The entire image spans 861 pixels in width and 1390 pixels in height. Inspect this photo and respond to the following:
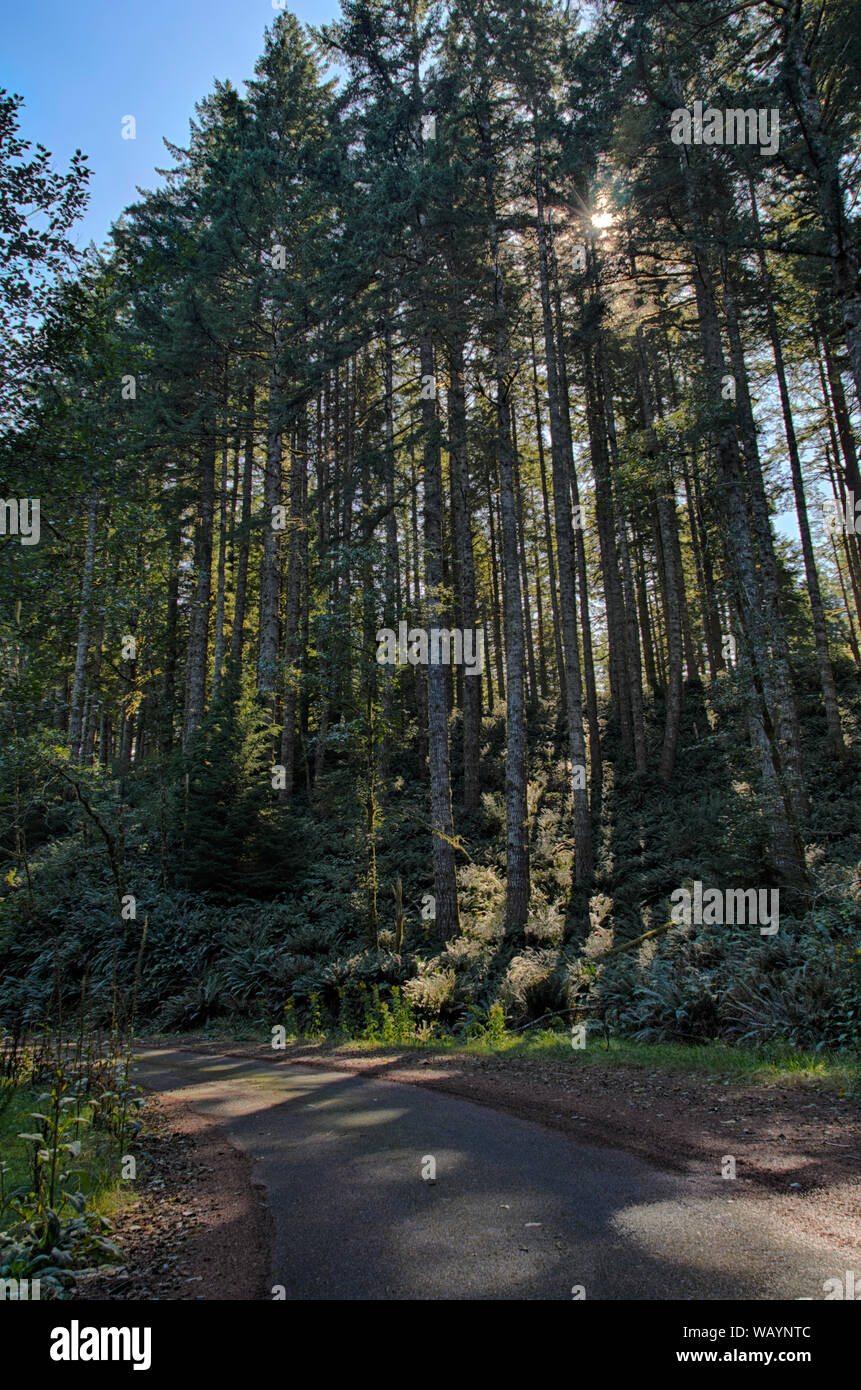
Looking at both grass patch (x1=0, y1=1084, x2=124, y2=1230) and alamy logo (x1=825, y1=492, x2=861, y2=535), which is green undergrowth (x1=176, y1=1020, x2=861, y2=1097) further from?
alamy logo (x1=825, y1=492, x2=861, y2=535)

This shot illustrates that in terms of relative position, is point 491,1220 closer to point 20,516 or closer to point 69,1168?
point 69,1168

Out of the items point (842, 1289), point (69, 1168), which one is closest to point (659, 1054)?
point (842, 1289)

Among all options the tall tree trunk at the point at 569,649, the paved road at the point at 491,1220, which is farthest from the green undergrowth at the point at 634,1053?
the tall tree trunk at the point at 569,649

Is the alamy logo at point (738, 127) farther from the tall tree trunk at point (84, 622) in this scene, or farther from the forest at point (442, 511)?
the tall tree trunk at point (84, 622)

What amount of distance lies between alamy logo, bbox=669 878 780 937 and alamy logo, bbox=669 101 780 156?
40.8 feet

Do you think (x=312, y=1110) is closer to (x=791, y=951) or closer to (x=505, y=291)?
(x=791, y=951)

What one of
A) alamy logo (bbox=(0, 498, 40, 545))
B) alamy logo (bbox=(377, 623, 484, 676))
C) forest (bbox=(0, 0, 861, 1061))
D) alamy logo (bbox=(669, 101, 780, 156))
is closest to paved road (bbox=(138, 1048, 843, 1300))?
forest (bbox=(0, 0, 861, 1061))

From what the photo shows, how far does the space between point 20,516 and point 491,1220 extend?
31.5ft

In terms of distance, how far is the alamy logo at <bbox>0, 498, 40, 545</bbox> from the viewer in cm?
897

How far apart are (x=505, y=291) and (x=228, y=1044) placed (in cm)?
1743

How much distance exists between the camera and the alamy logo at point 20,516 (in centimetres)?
897

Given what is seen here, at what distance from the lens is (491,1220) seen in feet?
13.0
